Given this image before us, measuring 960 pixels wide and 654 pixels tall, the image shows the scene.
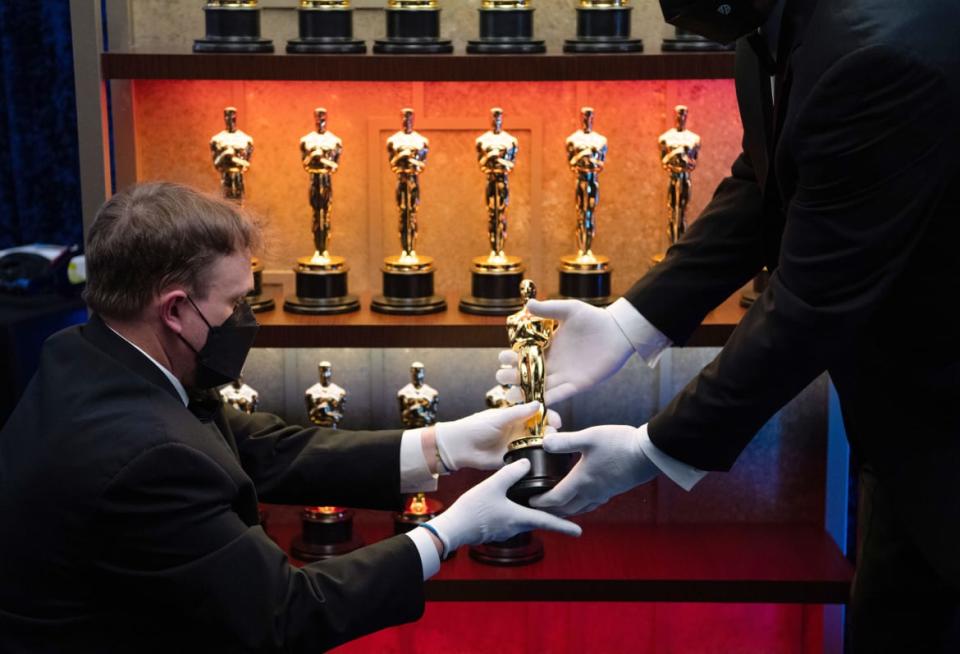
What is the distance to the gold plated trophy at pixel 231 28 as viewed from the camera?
2.33 metres

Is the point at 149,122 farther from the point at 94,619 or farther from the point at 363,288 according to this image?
the point at 94,619

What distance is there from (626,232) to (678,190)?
230 millimetres

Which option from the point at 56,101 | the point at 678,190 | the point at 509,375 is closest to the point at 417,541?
the point at 509,375

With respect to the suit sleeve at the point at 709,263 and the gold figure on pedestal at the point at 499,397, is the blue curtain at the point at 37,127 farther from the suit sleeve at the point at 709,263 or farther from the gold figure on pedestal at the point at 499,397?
the suit sleeve at the point at 709,263

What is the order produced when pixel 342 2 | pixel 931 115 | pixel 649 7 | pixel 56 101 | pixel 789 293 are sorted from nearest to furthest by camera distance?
pixel 931 115 → pixel 789 293 → pixel 342 2 → pixel 649 7 → pixel 56 101

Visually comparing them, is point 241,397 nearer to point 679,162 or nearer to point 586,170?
point 586,170

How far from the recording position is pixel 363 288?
2.70m

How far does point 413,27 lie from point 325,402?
696 millimetres

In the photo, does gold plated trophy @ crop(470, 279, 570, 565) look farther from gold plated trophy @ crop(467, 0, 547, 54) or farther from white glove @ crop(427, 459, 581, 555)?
gold plated trophy @ crop(467, 0, 547, 54)

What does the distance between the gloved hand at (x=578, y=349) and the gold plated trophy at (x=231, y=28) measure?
752mm

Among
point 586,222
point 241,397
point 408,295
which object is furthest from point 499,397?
point 241,397

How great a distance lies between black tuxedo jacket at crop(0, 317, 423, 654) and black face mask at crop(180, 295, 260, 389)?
56 millimetres

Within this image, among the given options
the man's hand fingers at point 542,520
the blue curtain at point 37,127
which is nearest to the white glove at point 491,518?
the man's hand fingers at point 542,520

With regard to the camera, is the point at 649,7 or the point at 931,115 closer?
the point at 931,115
